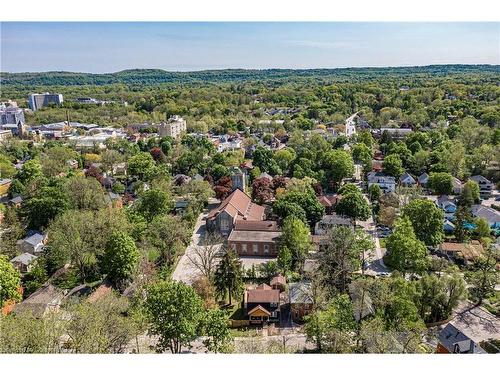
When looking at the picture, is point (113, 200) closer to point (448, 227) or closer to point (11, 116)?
point (448, 227)

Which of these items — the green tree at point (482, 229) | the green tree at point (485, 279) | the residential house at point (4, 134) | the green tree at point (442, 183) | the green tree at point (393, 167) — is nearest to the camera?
the green tree at point (485, 279)

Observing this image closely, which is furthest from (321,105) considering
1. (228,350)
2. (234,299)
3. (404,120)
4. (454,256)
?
(228,350)

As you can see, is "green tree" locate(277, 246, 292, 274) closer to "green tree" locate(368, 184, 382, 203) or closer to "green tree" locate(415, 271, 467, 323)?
"green tree" locate(415, 271, 467, 323)

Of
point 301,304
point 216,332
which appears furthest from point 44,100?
point 216,332

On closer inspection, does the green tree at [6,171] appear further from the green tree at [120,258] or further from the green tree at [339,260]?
the green tree at [339,260]

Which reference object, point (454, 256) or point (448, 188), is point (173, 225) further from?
point (448, 188)

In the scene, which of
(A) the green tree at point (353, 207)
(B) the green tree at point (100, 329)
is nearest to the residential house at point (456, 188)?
(A) the green tree at point (353, 207)
